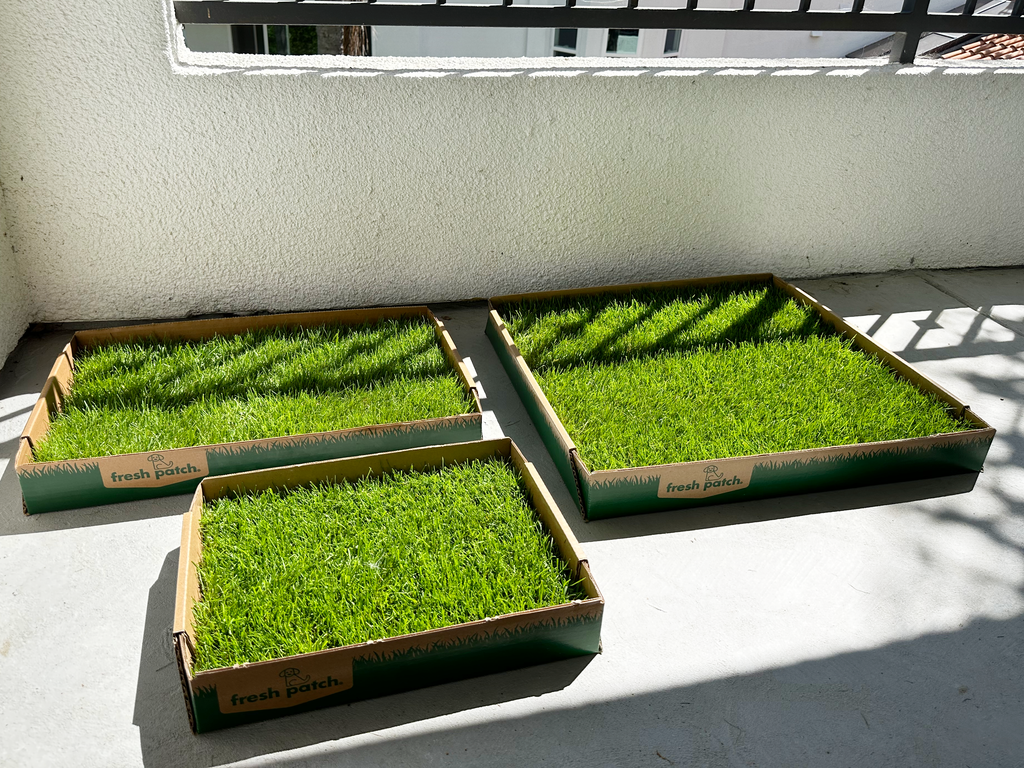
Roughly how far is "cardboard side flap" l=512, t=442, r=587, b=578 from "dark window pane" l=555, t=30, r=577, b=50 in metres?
9.01

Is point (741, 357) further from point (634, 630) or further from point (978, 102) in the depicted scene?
point (978, 102)

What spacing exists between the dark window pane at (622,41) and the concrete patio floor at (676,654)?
860 cm

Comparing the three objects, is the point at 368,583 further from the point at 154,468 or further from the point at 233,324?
the point at 233,324

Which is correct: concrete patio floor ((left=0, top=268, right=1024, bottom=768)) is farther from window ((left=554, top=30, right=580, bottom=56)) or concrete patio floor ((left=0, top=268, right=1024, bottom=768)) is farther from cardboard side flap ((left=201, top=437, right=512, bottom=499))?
window ((left=554, top=30, right=580, bottom=56))

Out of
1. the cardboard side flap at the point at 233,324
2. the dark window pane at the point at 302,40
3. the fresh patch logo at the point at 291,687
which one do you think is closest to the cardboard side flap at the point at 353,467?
the fresh patch logo at the point at 291,687

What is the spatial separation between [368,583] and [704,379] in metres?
1.70

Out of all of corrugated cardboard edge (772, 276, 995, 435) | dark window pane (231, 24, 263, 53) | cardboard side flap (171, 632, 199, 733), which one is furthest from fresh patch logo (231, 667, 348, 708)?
dark window pane (231, 24, 263, 53)

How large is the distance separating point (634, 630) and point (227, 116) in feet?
8.96

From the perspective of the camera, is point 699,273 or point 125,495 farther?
point 699,273

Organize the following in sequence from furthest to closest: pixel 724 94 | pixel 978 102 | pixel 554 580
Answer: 1. pixel 978 102
2. pixel 724 94
3. pixel 554 580

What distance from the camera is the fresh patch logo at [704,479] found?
8.50 feet

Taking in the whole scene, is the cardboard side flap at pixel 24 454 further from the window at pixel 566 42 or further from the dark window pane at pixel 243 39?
the window at pixel 566 42

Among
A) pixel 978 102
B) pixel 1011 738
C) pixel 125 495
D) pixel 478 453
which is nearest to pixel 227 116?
pixel 125 495

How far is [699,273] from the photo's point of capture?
14.1 feet
